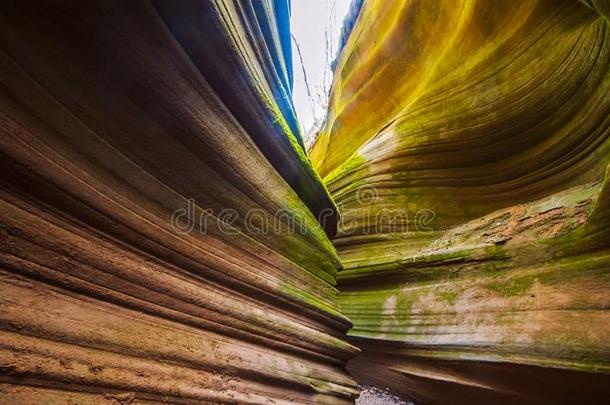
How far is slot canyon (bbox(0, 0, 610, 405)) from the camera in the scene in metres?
1.06

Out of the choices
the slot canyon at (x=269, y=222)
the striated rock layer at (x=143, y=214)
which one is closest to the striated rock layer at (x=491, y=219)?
the slot canyon at (x=269, y=222)

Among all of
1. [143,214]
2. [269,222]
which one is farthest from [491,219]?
[143,214]

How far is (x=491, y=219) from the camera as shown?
9.89 feet

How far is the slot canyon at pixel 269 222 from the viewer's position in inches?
41.6

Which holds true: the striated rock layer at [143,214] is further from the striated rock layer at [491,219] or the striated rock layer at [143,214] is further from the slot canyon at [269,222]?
the striated rock layer at [491,219]

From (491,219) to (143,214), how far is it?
3044 millimetres

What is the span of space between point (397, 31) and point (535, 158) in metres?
4.13

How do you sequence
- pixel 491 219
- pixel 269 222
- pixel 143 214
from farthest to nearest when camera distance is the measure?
pixel 491 219
pixel 269 222
pixel 143 214

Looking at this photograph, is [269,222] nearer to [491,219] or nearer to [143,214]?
[143,214]

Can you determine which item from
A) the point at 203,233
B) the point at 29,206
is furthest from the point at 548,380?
the point at 29,206

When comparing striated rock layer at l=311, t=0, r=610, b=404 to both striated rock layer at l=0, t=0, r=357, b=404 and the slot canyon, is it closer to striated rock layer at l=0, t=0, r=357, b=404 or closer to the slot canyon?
the slot canyon

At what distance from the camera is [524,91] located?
3.32 meters

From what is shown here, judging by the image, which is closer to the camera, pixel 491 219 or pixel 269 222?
pixel 269 222

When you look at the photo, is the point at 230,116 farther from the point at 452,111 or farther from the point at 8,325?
the point at 452,111
